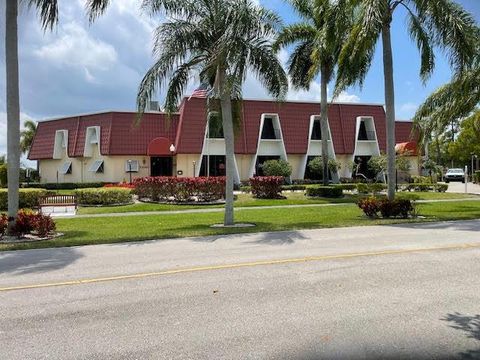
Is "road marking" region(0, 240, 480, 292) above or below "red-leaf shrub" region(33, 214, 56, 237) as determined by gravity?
below

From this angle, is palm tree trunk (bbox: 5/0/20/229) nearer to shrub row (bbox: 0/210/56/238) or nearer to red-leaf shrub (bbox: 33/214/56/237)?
shrub row (bbox: 0/210/56/238)

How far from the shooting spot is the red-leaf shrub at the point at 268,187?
2895 cm

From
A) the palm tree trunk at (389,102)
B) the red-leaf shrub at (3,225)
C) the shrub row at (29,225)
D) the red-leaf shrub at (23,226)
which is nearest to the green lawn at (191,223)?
the shrub row at (29,225)

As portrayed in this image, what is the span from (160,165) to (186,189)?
14918 millimetres

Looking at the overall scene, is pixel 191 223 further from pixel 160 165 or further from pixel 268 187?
pixel 160 165

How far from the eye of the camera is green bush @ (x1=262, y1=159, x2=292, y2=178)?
127ft

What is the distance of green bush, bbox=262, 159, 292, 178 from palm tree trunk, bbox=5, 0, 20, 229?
85.4 feet

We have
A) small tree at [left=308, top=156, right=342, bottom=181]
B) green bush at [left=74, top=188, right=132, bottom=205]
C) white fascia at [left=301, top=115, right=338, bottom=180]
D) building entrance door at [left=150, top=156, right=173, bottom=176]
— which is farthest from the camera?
white fascia at [left=301, top=115, right=338, bottom=180]

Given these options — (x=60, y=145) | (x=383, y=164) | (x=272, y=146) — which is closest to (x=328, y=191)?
(x=383, y=164)

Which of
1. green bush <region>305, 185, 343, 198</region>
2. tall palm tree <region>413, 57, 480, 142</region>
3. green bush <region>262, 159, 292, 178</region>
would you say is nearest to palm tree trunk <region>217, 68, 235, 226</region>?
tall palm tree <region>413, 57, 480, 142</region>

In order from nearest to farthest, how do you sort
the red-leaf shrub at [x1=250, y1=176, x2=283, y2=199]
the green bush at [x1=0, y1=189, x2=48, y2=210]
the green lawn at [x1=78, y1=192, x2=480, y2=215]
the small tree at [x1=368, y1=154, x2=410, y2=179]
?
1. the green lawn at [x1=78, y1=192, x2=480, y2=215]
2. the green bush at [x1=0, y1=189, x2=48, y2=210]
3. the red-leaf shrub at [x1=250, y1=176, x2=283, y2=199]
4. the small tree at [x1=368, y1=154, x2=410, y2=179]

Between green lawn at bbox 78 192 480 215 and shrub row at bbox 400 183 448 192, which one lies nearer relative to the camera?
green lawn at bbox 78 192 480 215

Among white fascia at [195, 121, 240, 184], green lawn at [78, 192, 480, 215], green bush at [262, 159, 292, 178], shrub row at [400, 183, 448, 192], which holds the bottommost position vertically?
green lawn at [78, 192, 480, 215]

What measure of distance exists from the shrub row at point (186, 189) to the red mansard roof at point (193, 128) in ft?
32.8
